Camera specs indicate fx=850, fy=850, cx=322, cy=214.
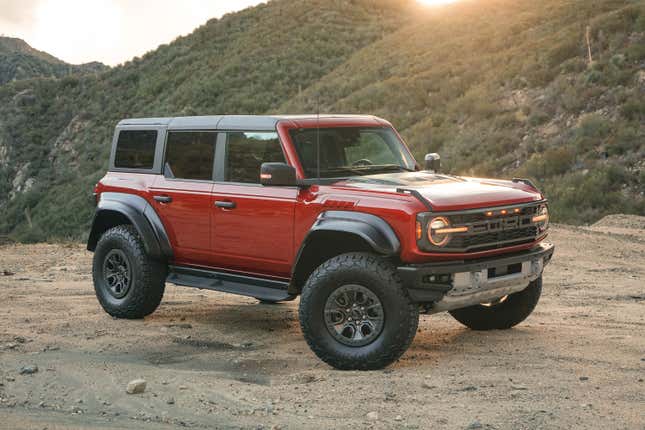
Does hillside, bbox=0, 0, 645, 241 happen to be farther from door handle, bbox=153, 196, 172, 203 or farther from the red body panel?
door handle, bbox=153, 196, 172, 203

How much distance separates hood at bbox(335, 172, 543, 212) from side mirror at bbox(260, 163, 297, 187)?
39cm

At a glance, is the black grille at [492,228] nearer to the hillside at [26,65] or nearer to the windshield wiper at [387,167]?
the windshield wiper at [387,167]

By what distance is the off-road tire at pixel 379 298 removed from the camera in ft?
19.9

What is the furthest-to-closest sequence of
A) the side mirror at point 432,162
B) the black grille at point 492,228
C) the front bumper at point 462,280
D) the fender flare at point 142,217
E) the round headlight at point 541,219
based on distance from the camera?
the fender flare at point 142,217 < the side mirror at point 432,162 < the round headlight at point 541,219 < the black grille at point 492,228 < the front bumper at point 462,280

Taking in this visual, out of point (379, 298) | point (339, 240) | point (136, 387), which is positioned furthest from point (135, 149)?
point (379, 298)

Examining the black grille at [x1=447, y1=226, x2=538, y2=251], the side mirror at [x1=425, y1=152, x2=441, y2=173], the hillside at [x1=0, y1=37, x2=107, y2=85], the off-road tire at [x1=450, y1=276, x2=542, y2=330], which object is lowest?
the off-road tire at [x1=450, y1=276, x2=542, y2=330]

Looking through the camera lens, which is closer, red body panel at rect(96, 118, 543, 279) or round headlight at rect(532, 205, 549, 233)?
red body panel at rect(96, 118, 543, 279)

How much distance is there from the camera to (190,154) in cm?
786

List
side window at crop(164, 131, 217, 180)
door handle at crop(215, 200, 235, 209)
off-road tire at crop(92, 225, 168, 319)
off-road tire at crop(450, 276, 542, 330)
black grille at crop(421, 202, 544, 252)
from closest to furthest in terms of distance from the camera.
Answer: black grille at crop(421, 202, 544, 252)
door handle at crop(215, 200, 235, 209)
off-road tire at crop(450, 276, 542, 330)
side window at crop(164, 131, 217, 180)
off-road tire at crop(92, 225, 168, 319)

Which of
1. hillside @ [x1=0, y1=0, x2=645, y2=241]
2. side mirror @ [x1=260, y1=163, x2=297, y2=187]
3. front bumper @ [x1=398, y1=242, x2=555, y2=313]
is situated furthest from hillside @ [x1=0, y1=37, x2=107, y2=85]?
front bumper @ [x1=398, y1=242, x2=555, y2=313]

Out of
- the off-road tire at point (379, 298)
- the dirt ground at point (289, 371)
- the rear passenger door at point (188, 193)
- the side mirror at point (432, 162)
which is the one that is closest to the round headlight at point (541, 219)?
the dirt ground at point (289, 371)

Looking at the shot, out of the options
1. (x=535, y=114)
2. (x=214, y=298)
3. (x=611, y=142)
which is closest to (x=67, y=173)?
(x=535, y=114)

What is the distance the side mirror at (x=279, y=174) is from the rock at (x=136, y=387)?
1.83m

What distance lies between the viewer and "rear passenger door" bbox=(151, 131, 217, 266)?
757 centimetres
